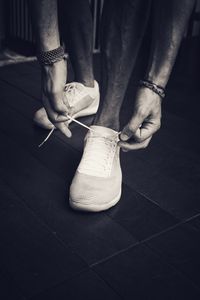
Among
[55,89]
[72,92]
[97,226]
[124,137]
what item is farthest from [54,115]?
[72,92]

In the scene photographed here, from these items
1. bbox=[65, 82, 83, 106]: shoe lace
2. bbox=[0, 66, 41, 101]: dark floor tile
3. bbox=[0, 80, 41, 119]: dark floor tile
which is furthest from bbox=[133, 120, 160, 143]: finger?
bbox=[0, 66, 41, 101]: dark floor tile

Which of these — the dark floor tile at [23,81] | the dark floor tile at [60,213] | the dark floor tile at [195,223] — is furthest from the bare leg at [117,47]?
the dark floor tile at [23,81]

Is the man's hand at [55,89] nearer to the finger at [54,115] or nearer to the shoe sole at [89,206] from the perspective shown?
the finger at [54,115]

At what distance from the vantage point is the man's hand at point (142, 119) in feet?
3.18

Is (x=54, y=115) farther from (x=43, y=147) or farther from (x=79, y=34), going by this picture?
(x=79, y=34)

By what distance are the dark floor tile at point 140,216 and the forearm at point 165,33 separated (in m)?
0.31

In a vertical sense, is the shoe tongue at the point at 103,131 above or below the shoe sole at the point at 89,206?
above

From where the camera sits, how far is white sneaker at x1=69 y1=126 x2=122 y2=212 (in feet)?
3.29

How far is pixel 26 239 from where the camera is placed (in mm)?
900

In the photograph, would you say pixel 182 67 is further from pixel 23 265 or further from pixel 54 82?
pixel 23 265

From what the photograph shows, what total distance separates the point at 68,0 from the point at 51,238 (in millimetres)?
834

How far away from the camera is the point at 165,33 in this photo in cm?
99

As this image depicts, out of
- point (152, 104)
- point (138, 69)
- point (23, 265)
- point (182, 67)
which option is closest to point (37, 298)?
point (23, 265)

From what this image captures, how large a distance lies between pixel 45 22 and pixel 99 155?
0.36 m
